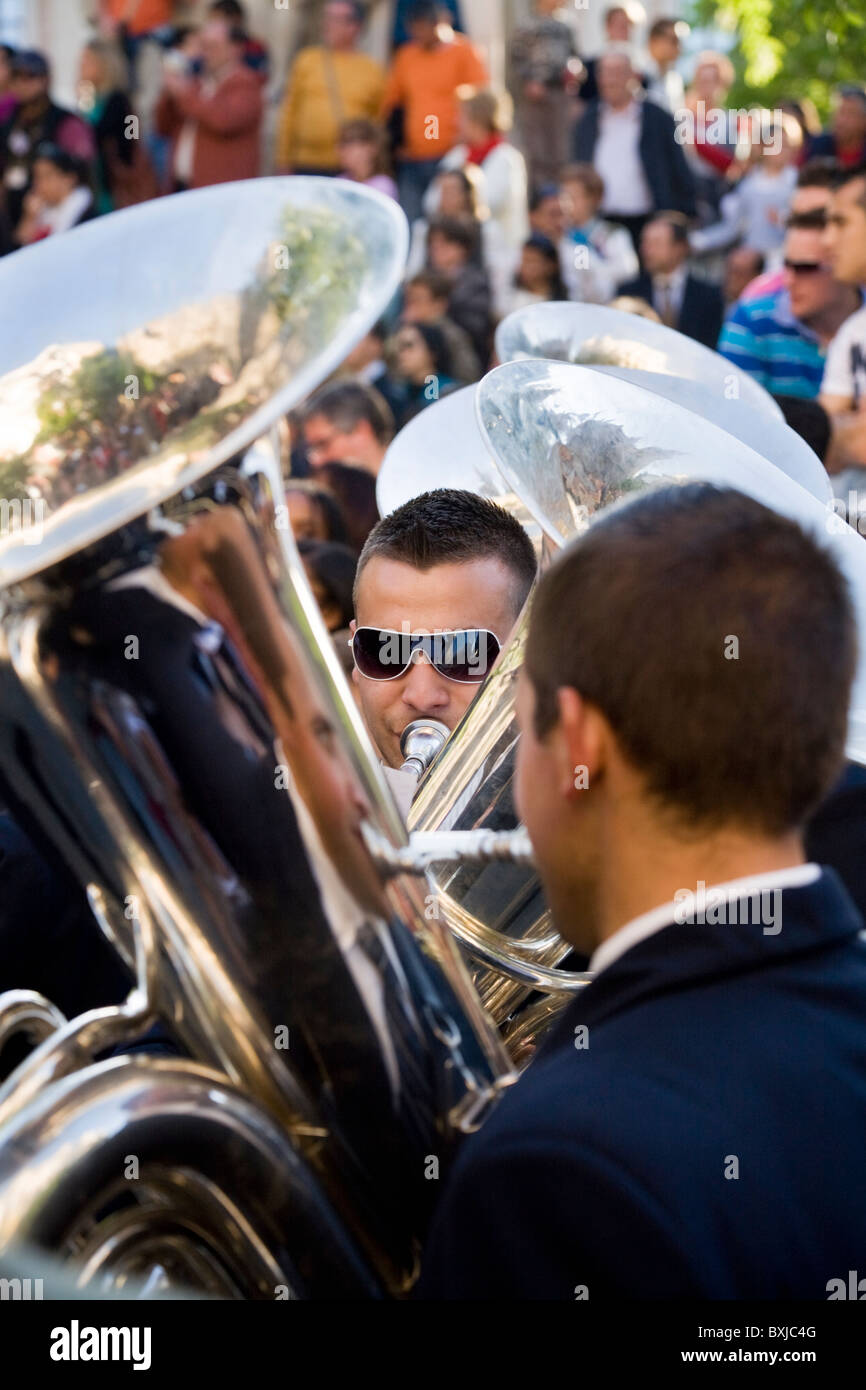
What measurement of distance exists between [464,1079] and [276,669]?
38 centimetres

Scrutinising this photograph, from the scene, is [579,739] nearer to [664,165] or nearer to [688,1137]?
[688,1137]

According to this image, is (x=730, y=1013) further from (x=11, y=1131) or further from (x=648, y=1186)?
(x=11, y=1131)

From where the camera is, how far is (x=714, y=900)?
49.3 inches

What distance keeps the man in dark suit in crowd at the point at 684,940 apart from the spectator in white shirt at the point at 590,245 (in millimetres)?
6560

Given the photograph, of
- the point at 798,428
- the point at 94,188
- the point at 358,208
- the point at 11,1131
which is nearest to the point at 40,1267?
the point at 11,1131

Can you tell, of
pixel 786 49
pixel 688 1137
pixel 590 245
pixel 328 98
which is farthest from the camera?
pixel 786 49

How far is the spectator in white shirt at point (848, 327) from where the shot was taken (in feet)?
16.6

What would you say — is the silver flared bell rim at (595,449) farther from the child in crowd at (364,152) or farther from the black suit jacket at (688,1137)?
the child in crowd at (364,152)

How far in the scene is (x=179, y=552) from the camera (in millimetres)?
1370

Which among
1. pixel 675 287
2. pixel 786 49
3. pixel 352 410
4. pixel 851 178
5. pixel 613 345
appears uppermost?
pixel 786 49

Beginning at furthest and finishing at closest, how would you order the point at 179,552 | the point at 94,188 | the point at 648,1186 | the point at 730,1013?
1. the point at 94,188
2. the point at 179,552
3. the point at 730,1013
4. the point at 648,1186

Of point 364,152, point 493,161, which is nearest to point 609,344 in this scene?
point 493,161

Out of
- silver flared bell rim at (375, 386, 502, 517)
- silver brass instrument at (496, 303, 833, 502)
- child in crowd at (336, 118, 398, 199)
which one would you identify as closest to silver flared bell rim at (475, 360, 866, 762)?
silver flared bell rim at (375, 386, 502, 517)

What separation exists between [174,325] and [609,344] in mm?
2345
